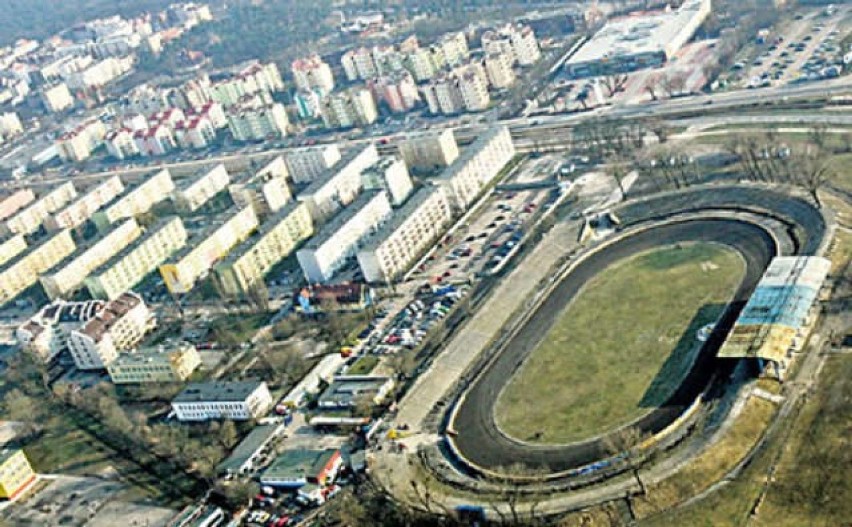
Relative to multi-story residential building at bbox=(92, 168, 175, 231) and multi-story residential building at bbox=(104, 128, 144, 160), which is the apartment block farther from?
multi-story residential building at bbox=(104, 128, 144, 160)

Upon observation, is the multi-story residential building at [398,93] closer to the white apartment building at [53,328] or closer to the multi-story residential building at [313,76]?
the multi-story residential building at [313,76]

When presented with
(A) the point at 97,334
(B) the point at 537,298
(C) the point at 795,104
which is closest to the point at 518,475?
(B) the point at 537,298

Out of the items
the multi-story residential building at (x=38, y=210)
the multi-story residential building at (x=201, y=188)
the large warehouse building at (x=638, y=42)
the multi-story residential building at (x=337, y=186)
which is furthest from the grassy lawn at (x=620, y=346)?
the multi-story residential building at (x=38, y=210)

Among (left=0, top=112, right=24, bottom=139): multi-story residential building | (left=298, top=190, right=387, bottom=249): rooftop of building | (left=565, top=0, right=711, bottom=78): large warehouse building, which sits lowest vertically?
(left=565, top=0, right=711, bottom=78): large warehouse building

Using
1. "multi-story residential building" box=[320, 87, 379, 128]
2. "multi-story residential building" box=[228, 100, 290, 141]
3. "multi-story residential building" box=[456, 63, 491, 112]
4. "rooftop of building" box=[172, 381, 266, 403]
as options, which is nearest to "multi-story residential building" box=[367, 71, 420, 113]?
"multi-story residential building" box=[320, 87, 379, 128]

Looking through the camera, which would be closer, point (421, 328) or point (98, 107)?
point (421, 328)

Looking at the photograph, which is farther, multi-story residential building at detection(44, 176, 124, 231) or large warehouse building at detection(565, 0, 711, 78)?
large warehouse building at detection(565, 0, 711, 78)

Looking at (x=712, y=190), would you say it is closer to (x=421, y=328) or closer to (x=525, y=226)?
(x=525, y=226)
